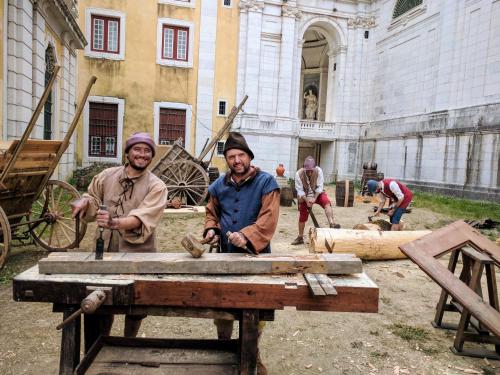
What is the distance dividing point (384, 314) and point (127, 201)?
339 cm

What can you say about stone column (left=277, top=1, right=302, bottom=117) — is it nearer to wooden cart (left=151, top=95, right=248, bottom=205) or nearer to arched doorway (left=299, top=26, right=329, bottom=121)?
arched doorway (left=299, top=26, right=329, bottom=121)

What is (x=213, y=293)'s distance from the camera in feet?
7.34

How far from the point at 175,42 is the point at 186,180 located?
11419 mm

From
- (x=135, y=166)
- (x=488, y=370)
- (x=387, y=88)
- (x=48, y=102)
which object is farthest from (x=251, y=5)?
(x=488, y=370)

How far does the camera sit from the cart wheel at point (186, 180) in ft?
36.8

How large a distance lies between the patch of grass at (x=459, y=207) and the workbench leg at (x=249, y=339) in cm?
1086

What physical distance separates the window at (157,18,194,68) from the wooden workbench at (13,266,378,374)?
62.9 feet

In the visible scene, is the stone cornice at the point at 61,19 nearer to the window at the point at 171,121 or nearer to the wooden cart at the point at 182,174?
the window at the point at 171,121

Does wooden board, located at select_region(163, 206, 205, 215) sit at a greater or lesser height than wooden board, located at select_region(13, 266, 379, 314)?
lesser

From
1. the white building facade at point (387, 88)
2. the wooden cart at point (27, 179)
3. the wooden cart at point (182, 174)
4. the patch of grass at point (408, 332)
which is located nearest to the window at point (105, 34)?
the white building facade at point (387, 88)

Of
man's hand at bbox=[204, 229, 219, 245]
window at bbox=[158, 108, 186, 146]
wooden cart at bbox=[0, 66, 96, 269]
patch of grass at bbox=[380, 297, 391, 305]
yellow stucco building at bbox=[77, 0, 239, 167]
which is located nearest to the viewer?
man's hand at bbox=[204, 229, 219, 245]

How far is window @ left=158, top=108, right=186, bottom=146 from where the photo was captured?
20.2 m

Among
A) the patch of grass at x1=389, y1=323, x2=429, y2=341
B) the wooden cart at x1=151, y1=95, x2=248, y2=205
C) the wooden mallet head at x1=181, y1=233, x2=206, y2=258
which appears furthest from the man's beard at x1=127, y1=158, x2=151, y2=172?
the wooden cart at x1=151, y1=95, x2=248, y2=205

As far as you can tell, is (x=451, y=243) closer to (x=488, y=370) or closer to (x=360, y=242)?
(x=488, y=370)
